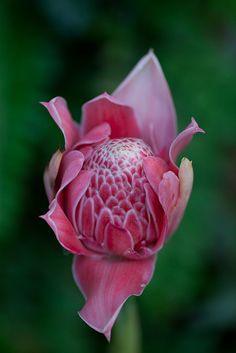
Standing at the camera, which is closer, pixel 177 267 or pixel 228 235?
pixel 177 267

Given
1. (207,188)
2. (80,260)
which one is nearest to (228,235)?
(207,188)

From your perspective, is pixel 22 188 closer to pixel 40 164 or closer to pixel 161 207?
pixel 40 164

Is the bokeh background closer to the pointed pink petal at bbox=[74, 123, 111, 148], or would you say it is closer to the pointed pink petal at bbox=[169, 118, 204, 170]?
the pointed pink petal at bbox=[74, 123, 111, 148]

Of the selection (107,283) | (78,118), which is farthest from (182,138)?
(78,118)

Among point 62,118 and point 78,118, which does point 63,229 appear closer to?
point 62,118

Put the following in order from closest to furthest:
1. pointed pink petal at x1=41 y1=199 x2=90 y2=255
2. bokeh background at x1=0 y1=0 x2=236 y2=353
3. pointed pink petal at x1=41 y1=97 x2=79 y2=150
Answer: pointed pink petal at x1=41 y1=199 x2=90 y2=255 < pointed pink petal at x1=41 y1=97 x2=79 y2=150 < bokeh background at x1=0 y1=0 x2=236 y2=353

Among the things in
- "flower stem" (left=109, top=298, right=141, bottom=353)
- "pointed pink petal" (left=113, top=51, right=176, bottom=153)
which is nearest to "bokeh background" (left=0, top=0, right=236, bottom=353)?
"flower stem" (left=109, top=298, right=141, bottom=353)
